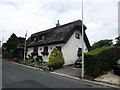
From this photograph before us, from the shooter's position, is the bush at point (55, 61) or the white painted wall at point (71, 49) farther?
the white painted wall at point (71, 49)

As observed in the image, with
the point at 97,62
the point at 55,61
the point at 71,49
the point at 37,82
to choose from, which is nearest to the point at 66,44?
the point at 71,49

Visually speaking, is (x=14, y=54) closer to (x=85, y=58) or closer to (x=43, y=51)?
(x=43, y=51)

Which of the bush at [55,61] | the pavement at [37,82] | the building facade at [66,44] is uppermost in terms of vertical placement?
the building facade at [66,44]

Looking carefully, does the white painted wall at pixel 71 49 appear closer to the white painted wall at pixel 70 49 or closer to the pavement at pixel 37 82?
the white painted wall at pixel 70 49

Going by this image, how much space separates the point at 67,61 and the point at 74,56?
1.84 m

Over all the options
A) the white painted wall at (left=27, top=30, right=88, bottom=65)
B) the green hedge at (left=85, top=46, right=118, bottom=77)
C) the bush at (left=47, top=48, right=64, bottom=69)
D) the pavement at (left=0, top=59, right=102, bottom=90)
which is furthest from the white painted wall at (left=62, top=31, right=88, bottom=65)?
the pavement at (left=0, top=59, right=102, bottom=90)

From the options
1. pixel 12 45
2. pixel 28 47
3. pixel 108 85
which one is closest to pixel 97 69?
pixel 108 85

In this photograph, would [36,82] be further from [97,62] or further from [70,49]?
[70,49]

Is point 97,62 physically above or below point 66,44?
below

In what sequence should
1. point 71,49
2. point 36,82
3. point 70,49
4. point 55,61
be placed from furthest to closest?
point 71,49 < point 70,49 < point 55,61 < point 36,82

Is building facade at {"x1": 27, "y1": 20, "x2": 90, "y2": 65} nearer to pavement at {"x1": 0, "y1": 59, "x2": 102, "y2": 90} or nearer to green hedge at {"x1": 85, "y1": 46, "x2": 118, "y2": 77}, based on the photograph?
green hedge at {"x1": 85, "y1": 46, "x2": 118, "y2": 77}

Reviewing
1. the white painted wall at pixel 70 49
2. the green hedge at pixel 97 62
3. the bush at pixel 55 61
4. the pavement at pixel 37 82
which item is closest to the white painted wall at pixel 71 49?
the white painted wall at pixel 70 49

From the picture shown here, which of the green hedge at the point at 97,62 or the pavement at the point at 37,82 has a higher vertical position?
the green hedge at the point at 97,62

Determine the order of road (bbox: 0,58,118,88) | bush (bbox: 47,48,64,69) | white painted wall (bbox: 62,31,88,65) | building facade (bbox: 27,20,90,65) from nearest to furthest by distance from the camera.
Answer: road (bbox: 0,58,118,88)
bush (bbox: 47,48,64,69)
building facade (bbox: 27,20,90,65)
white painted wall (bbox: 62,31,88,65)
